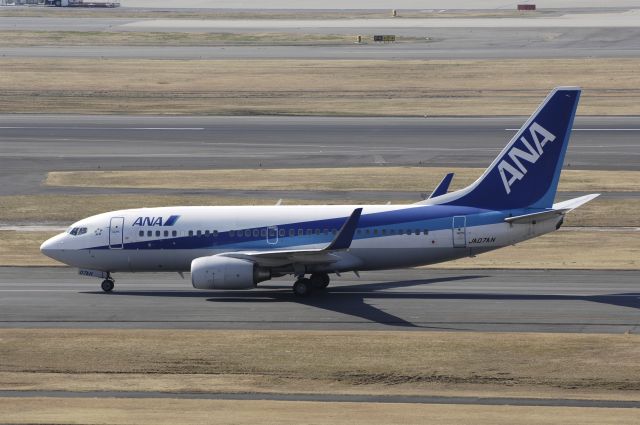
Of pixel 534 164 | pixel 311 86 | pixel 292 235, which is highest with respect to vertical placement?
pixel 311 86

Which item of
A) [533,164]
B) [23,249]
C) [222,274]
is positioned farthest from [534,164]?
[23,249]

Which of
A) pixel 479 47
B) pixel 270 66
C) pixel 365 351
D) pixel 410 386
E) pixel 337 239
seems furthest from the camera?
pixel 479 47

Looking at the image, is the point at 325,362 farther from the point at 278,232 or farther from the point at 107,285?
the point at 107,285

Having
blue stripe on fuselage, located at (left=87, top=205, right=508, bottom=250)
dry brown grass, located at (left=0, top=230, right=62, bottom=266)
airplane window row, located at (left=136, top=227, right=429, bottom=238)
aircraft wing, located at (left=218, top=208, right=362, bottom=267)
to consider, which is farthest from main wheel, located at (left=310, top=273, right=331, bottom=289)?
dry brown grass, located at (left=0, top=230, right=62, bottom=266)

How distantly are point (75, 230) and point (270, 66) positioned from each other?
→ 82757mm

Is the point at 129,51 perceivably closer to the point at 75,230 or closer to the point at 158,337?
the point at 75,230

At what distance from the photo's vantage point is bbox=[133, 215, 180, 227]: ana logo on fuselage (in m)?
51.0

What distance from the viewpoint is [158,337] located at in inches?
1677

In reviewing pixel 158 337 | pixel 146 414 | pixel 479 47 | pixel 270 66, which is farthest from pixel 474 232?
pixel 479 47

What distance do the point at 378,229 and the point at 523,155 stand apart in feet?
22.6

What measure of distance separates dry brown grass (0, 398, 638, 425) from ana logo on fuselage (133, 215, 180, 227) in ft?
54.0

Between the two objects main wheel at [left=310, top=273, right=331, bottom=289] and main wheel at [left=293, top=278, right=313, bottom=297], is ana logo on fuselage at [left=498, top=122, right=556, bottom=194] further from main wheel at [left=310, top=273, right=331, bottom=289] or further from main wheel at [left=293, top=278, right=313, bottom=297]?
main wheel at [left=293, top=278, right=313, bottom=297]

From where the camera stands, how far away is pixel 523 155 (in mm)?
50000

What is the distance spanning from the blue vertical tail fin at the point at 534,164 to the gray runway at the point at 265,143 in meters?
32.2
